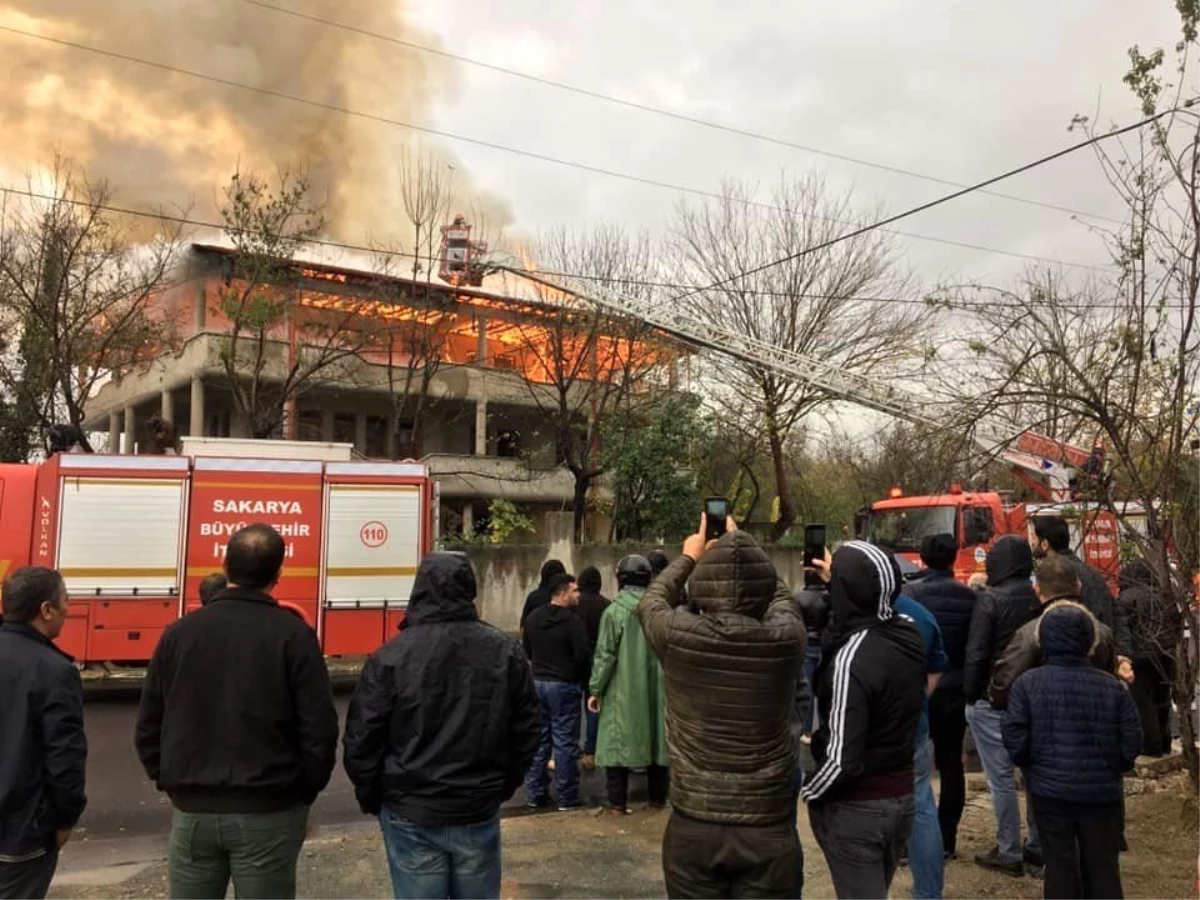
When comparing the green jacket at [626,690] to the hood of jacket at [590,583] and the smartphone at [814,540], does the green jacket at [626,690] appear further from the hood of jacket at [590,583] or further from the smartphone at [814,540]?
the hood of jacket at [590,583]

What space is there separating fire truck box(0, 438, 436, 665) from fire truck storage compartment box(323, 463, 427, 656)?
0.04ft

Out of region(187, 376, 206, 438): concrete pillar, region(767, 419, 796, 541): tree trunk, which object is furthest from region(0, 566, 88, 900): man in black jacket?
region(187, 376, 206, 438): concrete pillar

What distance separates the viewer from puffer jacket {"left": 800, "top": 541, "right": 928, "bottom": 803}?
10.2 feet

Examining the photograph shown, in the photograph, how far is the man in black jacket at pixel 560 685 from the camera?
6555 millimetres

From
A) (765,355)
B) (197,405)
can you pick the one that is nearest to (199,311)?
(197,405)

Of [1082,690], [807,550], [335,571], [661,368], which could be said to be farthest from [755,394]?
[1082,690]

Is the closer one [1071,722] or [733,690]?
[733,690]

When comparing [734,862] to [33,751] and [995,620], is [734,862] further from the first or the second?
[995,620]

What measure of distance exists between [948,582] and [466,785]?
11.3ft

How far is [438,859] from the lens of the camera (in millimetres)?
3090

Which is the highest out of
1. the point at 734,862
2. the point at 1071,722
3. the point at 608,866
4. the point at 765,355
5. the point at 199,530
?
the point at 765,355

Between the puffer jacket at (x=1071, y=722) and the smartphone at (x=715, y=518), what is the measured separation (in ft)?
4.89

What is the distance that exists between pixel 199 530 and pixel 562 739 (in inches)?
259

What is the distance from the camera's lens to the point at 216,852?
3.01 meters
